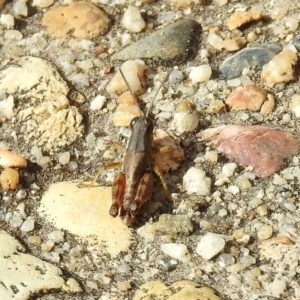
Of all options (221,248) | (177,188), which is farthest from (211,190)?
(221,248)

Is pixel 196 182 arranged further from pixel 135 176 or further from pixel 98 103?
pixel 98 103

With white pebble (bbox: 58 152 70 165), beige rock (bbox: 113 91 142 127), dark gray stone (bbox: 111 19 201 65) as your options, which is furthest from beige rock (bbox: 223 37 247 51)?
white pebble (bbox: 58 152 70 165)

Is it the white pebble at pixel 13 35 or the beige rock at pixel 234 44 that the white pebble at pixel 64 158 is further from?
the beige rock at pixel 234 44

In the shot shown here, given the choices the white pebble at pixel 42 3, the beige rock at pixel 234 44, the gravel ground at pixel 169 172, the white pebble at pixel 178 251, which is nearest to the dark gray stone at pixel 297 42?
the gravel ground at pixel 169 172

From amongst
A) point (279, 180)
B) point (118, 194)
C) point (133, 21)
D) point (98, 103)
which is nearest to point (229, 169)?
point (279, 180)

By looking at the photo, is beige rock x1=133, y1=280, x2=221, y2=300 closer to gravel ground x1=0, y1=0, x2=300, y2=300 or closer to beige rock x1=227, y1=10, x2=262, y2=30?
gravel ground x1=0, y1=0, x2=300, y2=300
